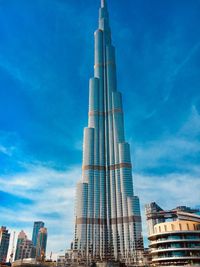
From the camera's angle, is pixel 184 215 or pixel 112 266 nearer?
pixel 184 215

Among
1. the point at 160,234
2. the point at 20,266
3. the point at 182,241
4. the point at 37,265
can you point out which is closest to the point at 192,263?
the point at 182,241

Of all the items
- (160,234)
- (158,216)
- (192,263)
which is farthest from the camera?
(158,216)

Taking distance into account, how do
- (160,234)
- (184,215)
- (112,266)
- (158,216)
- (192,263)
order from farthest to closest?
(158,216) < (112,266) < (184,215) < (160,234) < (192,263)

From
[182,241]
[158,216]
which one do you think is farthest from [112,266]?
[182,241]

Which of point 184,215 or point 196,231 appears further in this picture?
point 184,215

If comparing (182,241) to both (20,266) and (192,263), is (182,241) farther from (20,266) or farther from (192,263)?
(20,266)

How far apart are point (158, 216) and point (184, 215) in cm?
6545

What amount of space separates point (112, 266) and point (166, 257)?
65976 millimetres

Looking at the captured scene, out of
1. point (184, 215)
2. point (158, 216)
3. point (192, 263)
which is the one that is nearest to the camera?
point (192, 263)

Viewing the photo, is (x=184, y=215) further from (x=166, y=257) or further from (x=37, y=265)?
(x=37, y=265)

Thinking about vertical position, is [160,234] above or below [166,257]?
above

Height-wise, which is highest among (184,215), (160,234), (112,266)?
(184,215)

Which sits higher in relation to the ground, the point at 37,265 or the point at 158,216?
the point at 158,216

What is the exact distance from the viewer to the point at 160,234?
4434 inches
